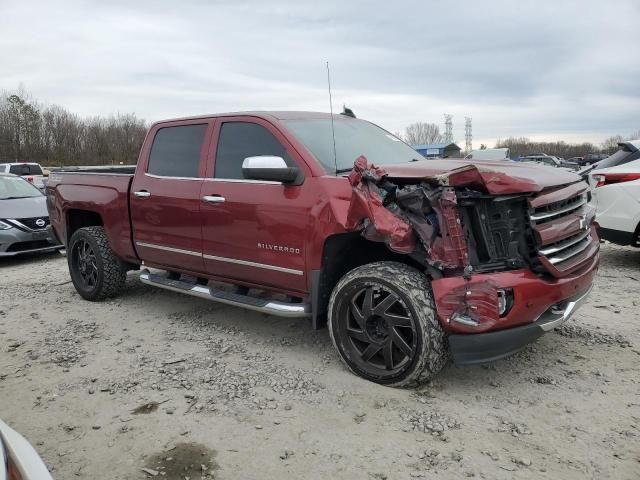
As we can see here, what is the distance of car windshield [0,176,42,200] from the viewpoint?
30.8 ft

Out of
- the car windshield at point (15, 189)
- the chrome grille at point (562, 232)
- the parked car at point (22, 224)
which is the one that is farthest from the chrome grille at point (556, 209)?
the car windshield at point (15, 189)

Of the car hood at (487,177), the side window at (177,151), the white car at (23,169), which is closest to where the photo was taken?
the car hood at (487,177)

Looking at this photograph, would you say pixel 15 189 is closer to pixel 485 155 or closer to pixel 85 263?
pixel 85 263

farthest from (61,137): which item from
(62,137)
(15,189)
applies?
(15,189)

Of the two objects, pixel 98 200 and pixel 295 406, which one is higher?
pixel 98 200

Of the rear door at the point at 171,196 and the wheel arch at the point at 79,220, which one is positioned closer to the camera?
the rear door at the point at 171,196

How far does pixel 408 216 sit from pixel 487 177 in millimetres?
523

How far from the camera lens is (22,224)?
28.2 ft

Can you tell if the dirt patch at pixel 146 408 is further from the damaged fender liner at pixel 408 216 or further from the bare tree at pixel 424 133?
the bare tree at pixel 424 133

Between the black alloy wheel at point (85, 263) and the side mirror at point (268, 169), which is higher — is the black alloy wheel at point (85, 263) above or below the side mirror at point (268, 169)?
below

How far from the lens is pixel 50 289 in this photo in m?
6.68

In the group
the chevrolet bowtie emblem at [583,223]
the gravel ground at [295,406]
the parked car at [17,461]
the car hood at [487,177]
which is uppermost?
the car hood at [487,177]

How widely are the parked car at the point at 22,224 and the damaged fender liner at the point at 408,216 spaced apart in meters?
6.37

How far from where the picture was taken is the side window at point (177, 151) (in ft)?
15.8
